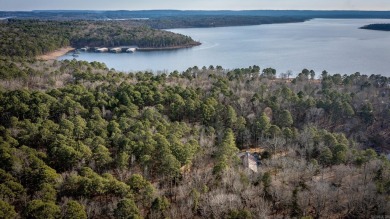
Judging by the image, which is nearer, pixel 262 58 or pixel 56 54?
pixel 262 58

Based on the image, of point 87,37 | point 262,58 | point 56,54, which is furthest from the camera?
point 87,37

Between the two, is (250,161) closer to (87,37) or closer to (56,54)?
(56,54)

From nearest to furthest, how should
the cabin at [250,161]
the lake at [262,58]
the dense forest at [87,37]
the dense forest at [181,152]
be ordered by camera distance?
the dense forest at [181,152], the cabin at [250,161], the lake at [262,58], the dense forest at [87,37]

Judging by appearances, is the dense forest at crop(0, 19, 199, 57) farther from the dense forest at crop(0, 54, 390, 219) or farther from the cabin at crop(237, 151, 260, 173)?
the cabin at crop(237, 151, 260, 173)

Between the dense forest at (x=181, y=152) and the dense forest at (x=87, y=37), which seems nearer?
the dense forest at (x=181, y=152)

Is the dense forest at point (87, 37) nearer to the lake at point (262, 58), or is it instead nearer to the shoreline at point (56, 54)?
the shoreline at point (56, 54)

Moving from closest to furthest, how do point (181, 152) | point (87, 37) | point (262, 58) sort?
1. point (181, 152)
2. point (262, 58)
3. point (87, 37)

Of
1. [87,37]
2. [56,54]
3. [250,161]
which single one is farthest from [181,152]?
[87,37]

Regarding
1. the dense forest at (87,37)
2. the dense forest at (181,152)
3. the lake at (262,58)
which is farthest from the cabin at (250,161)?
the dense forest at (87,37)

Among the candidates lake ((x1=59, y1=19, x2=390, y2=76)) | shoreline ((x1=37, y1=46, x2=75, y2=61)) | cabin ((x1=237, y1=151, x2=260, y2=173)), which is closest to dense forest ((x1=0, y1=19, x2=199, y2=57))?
shoreline ((x1=37, y1=46, x2=75, y2=61))

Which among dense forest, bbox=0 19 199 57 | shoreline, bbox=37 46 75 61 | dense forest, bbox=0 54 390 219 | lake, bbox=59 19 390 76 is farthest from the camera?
dense forest, bbox=0 19 199 57
